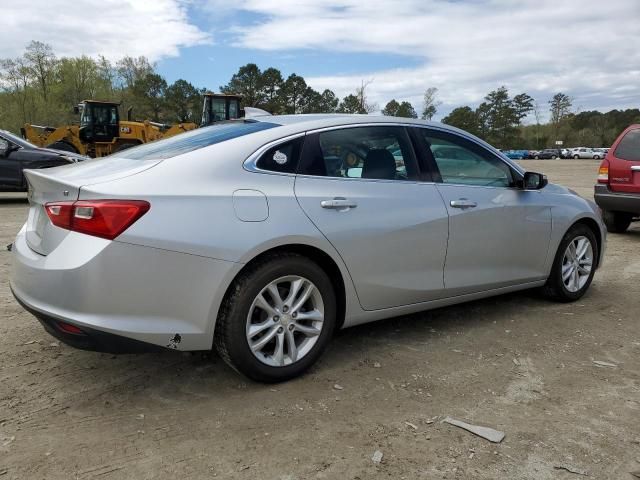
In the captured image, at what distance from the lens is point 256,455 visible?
97.3 inches

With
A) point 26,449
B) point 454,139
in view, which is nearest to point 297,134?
point 454,139

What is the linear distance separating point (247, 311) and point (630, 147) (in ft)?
24.3

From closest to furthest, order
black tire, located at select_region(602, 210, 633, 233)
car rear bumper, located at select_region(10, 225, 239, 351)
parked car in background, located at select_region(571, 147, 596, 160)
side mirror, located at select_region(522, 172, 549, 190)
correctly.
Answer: car rear bumper, located at select_region(10, 225, 239, 351)
side mirror, located at select_region(522, 172, 549, 190)
black tire, located at select_region(602, 210, 633, 233)
parked car in background, located at select_region(571, 147, 596, 160)

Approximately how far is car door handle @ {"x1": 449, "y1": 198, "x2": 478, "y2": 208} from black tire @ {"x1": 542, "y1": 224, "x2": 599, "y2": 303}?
4.17 ft

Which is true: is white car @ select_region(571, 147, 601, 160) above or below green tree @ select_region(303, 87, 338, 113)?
below

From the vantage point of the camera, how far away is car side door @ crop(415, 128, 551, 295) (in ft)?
12.7

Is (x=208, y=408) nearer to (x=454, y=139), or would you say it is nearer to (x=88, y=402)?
(x=88, y=402)

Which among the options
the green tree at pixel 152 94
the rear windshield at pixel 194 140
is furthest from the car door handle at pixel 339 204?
the green tree at pixel 152 94

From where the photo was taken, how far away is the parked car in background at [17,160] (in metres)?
10.8

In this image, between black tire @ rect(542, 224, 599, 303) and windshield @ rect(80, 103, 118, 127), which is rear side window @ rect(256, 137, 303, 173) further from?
windshield @ rect(80, 103, 118, 127)

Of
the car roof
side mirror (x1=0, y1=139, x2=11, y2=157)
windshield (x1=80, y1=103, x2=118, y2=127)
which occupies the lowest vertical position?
side mirror (x1=0, y1=139, x2=11, y2=157)

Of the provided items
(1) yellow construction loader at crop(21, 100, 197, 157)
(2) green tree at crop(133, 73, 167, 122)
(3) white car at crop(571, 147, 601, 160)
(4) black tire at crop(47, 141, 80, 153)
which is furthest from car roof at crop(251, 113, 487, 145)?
(3) white car at crop(571, 147, 601, 160)

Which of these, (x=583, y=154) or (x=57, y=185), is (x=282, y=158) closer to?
(x=57, y=185)

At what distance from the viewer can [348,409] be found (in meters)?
2.90
